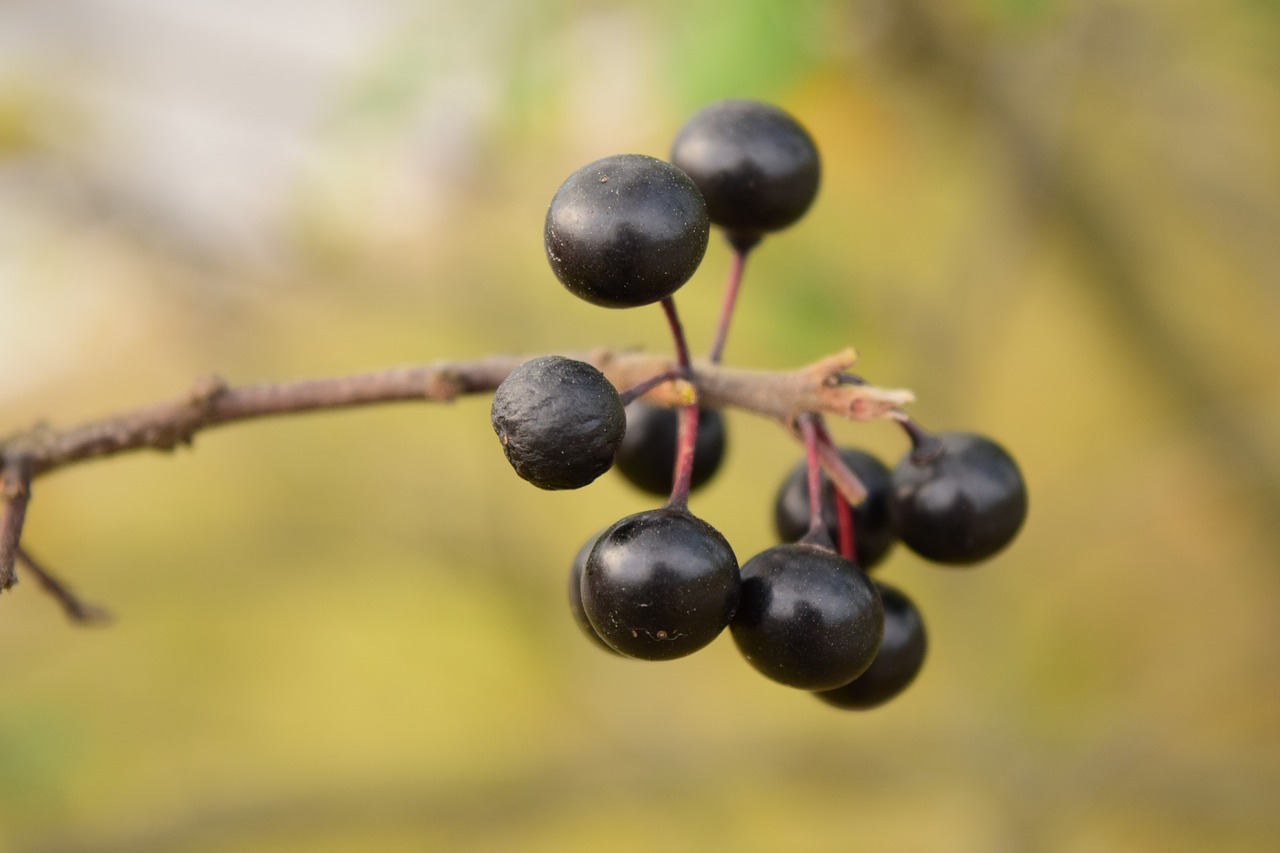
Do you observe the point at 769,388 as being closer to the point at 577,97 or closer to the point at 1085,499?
the point at 577,97

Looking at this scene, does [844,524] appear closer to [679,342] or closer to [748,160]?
[679,342]

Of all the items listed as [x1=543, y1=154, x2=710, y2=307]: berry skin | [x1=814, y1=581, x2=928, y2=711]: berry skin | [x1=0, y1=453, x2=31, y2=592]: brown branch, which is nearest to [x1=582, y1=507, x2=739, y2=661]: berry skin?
[x1=543, y1=154, x2=710, y2=307]: berry skin

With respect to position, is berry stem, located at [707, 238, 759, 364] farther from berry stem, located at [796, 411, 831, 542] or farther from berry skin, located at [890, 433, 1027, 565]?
berry skin, located at [890, 433, 1027, 565]

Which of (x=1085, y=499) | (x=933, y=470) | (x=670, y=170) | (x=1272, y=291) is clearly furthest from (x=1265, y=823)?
(x=670, y=170)

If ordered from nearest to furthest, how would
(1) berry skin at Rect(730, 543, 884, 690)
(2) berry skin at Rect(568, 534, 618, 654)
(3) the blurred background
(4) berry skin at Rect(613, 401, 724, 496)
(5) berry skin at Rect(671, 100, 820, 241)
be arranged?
1. (1) berry skin at Rect(730, 543, 884, 690)
2. (2) berry skin at Rect(568, 534, 618, 654)
3. (5) berry skin at Rect(671, 100, 820, 241)
4. (4) berry skin at Rect(613, 401, 724, 496)
5. (3) the blurred background

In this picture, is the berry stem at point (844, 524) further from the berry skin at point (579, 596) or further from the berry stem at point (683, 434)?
the berry skin at point (579, 596)

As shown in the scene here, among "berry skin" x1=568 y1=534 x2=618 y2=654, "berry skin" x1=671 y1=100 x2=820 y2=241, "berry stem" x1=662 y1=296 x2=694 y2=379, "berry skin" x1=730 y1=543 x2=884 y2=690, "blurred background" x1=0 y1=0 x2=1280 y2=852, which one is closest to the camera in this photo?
"berry skin" x1=730 y1=543 x2=884 y2=690

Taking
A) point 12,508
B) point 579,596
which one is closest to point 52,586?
point 12,508
